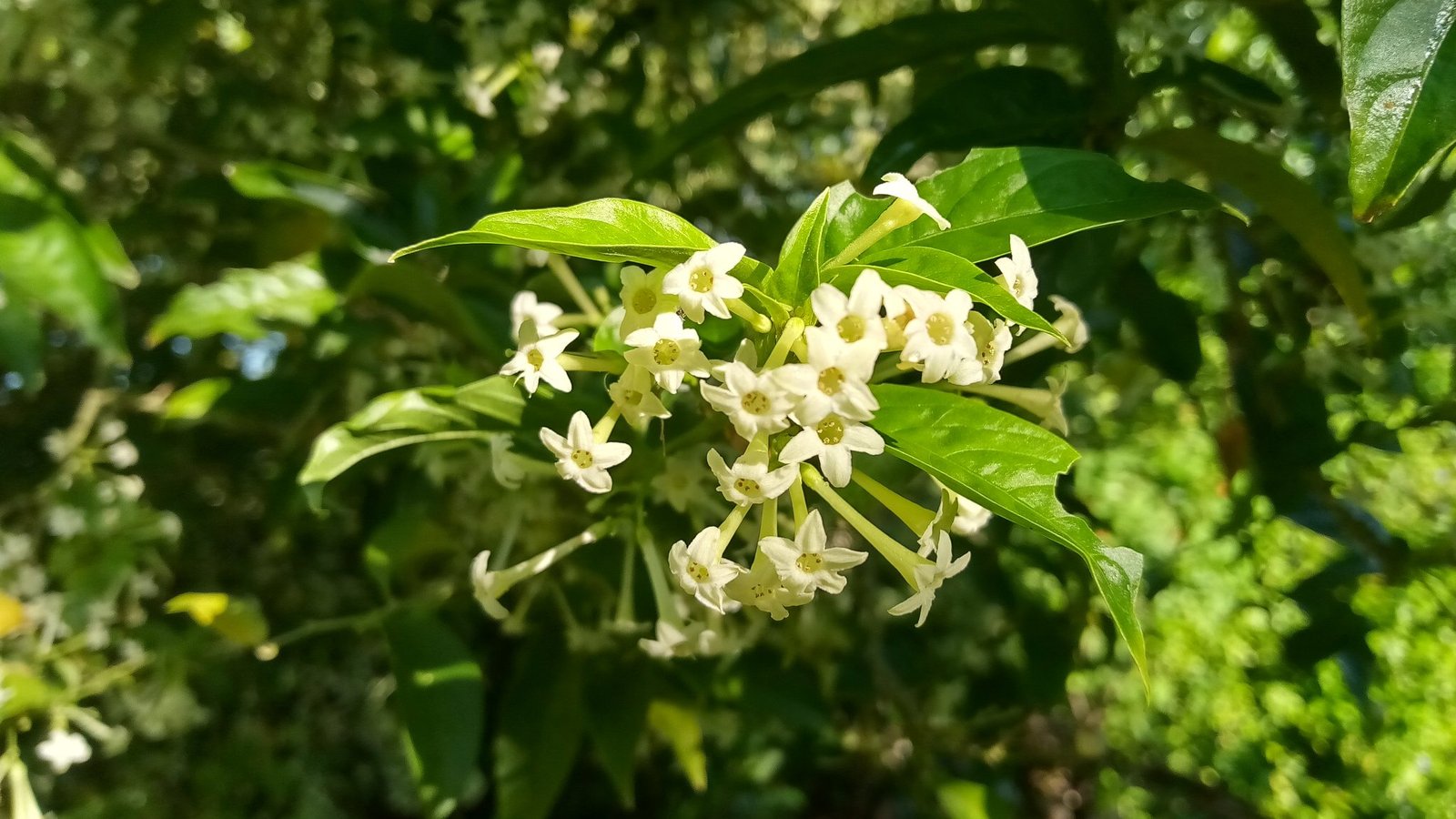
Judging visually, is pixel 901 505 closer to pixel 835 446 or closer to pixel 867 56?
pixel 835 446

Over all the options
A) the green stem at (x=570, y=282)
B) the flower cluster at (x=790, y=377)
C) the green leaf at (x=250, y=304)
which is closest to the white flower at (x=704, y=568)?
the flower cluster at (x=790, y=377)

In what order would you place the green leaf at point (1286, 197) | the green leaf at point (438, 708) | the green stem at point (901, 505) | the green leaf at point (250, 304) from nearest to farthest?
the green stem at point (901, 505)
the green leaf at point (1286, 197)
the green leaf at point (438, 708)
the green leaf at point (250, 304)

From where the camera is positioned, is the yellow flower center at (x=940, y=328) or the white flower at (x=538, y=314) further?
the white flower at (x=538, y=314)

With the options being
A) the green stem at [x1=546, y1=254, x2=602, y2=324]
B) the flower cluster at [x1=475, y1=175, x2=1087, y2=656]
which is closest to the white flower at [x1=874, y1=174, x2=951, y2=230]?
the flower cluster at [x1=475, y1=175, x2=1087, y2=656]

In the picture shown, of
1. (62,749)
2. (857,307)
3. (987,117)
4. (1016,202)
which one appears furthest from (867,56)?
(62,749)

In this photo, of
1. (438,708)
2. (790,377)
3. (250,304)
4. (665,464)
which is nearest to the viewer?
(790,377)

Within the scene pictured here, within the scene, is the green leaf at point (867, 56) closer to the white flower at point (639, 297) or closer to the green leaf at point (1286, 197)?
the green leaf at point (1286, 197)

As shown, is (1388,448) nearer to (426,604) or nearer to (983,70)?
(983,70)
